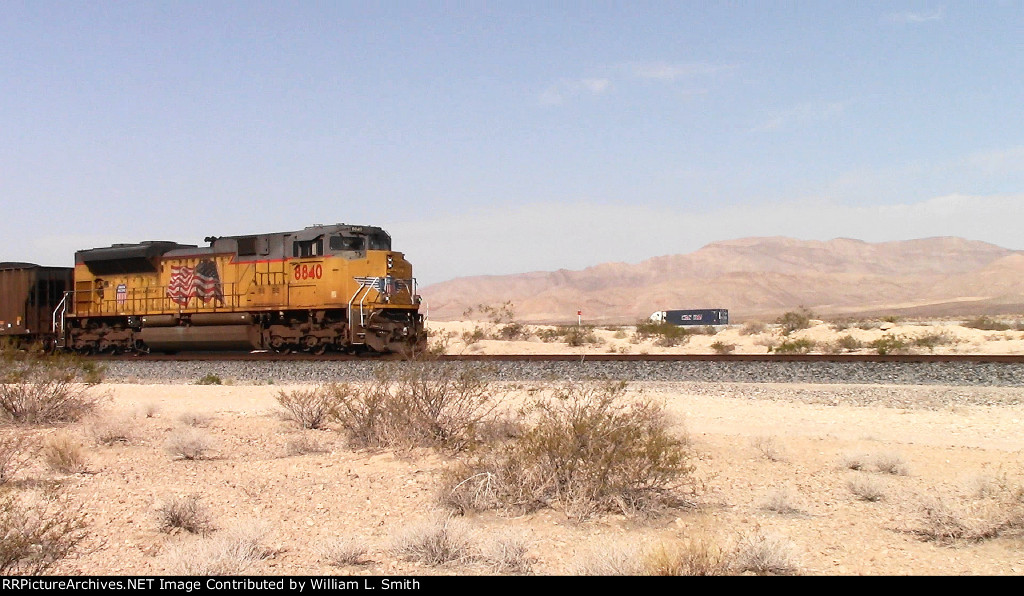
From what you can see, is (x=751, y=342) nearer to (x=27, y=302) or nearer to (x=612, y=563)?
(x=27, y=302)

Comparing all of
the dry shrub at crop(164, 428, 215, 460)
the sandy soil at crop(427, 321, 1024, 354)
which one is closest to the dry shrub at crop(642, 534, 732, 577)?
the dry shrub at crop(164, 428, 215, 460)

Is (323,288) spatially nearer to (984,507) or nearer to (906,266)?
(984,507)

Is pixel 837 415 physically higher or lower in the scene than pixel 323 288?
lower

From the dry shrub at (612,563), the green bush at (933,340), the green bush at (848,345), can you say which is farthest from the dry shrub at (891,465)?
the green bush at (933,340)

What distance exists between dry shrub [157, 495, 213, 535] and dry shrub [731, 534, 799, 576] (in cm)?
436

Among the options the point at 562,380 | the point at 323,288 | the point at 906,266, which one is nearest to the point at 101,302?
the point at 323,288

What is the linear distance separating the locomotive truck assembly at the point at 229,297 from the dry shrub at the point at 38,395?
8.65 meters

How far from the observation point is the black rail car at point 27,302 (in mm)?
28422

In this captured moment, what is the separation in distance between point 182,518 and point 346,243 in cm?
1708

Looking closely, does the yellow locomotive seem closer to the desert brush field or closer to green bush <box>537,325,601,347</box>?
the desert brush field

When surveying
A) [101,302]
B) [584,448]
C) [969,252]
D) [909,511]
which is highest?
[969,252]

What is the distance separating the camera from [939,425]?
13797 millimetres

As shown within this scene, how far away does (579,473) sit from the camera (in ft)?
27.3

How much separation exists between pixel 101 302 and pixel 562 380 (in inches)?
668
